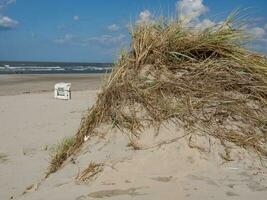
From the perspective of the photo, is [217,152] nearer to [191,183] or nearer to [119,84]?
[191,183]

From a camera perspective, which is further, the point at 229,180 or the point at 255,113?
the point at 255,113

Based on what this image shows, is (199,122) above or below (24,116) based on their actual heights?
above

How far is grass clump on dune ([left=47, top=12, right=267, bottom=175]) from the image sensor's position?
452cm

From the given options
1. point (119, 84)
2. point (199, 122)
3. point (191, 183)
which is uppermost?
point (119, 84)

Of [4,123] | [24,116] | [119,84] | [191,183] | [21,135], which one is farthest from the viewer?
[24,116]

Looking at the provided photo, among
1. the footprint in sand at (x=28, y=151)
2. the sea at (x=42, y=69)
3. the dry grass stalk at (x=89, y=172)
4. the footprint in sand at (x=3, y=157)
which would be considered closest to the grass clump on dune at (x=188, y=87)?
the dry grass stalk at (x=89, y=172)

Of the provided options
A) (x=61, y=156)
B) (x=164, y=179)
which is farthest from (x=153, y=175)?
(x=61, y=156)

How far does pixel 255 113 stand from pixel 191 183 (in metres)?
1.25

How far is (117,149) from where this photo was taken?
4.42 meters

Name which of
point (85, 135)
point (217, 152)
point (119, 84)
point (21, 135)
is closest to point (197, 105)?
point (217, 152)

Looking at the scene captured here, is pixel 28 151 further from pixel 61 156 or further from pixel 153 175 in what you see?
pixel 153 175

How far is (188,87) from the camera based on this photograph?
473 centimetres

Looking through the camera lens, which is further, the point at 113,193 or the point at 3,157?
the point at 3,157

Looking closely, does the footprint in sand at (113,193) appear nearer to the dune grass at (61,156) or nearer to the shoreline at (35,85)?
the dune grass at (61,156)
